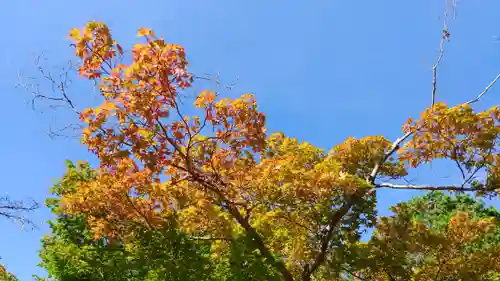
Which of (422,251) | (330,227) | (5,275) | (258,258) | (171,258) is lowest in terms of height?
(171,258)

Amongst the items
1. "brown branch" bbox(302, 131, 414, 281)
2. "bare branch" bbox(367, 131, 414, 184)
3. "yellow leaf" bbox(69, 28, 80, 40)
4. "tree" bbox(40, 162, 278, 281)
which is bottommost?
"tree" bbox(40, 162, 278, 281)

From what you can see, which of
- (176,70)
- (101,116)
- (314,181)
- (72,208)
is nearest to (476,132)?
(314,181)

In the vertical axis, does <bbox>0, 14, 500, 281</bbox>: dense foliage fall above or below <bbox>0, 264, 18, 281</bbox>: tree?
below

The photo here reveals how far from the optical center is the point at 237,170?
7.56 m

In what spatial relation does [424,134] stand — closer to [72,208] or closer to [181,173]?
[181,173]

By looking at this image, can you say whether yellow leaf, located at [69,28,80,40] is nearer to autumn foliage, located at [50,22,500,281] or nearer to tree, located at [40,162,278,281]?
autumn foliage, located at [50,22,500,281]

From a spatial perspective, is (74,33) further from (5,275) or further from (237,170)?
(5,275)

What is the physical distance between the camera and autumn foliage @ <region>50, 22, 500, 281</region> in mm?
6453

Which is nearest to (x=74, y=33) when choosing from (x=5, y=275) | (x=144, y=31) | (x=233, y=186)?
(x=144, y=31)

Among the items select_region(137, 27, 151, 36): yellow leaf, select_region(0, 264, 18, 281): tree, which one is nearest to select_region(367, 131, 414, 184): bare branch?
select_region(137, 27, 151, 36): yellow leaf

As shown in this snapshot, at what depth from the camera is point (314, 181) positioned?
745 cm

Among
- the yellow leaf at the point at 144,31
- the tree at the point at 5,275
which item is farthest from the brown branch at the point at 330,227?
the tree at the point at 5,275

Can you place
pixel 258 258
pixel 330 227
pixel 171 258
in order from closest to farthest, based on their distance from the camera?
1. pixel 171 258
2. pixel 258 258
3. pixel 330 227

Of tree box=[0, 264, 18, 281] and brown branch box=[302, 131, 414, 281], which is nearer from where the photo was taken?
brown branch box=[302, 131, 414, 281]
